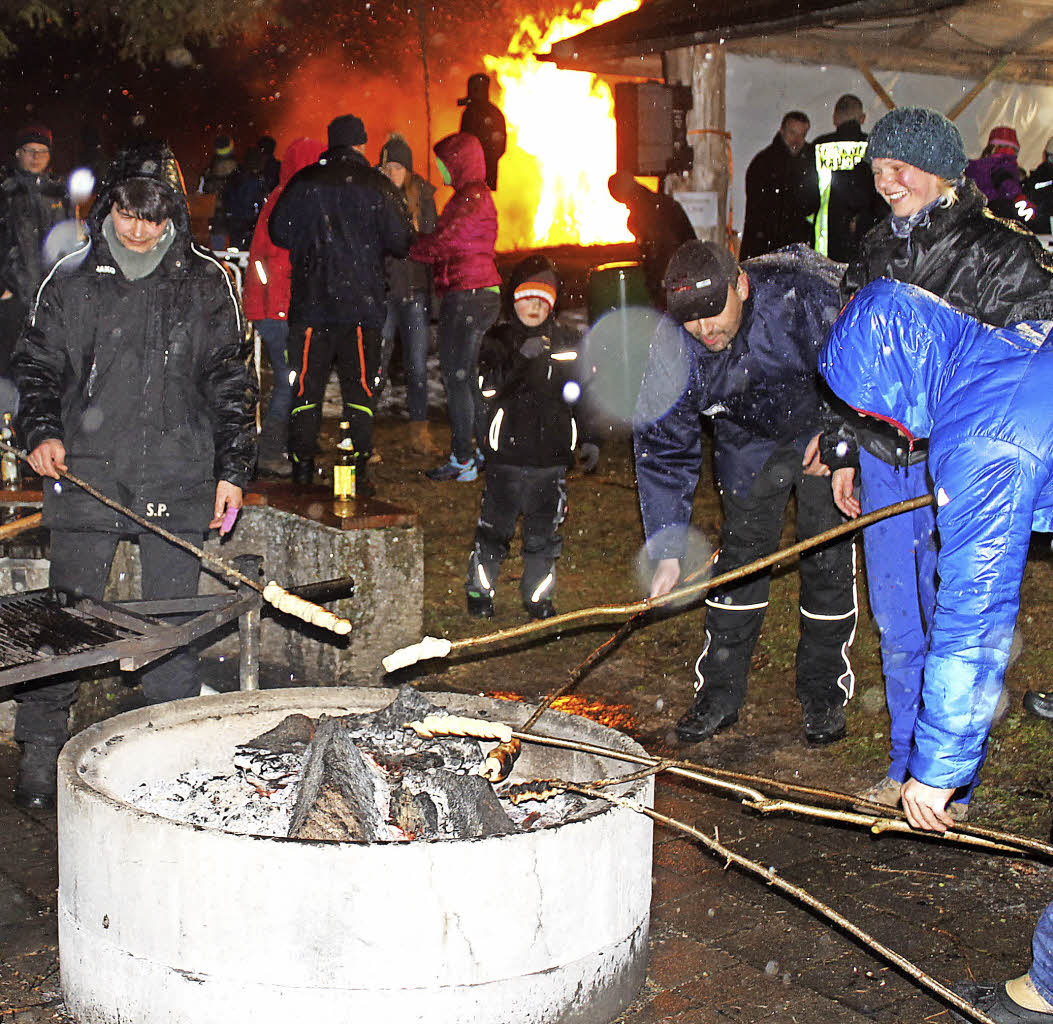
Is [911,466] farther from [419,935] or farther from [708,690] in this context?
[419,935]

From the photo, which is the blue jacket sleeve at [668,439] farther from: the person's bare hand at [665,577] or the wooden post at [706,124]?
the wooden post at [706,124]

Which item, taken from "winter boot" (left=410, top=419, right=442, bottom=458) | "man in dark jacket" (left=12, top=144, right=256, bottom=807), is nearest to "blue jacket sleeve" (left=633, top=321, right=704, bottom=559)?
"man in dark jacket" (left=12, top=144, right=256, bottom=807)

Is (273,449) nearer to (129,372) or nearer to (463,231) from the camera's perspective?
(463,231)

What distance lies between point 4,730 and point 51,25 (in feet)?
72.1

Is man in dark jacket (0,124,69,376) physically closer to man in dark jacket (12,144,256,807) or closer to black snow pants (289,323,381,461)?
black snow pants (289,323,381,461)

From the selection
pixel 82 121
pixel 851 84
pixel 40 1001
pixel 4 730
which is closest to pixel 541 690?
pixel 4 730

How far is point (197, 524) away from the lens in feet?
17.2

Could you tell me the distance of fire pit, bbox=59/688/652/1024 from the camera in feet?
10.5

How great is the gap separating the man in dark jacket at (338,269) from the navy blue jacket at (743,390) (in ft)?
10.3

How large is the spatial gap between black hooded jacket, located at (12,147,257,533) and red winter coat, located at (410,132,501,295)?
4.73 metres

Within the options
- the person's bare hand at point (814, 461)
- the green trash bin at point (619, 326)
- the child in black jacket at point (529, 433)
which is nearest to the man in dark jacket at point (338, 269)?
Answer: the child in black jacket at point (529, 433)

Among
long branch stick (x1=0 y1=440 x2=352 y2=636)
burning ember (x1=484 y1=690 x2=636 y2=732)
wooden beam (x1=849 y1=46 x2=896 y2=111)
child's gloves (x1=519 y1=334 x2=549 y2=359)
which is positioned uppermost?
wooden beam (x1=849 y1=46 x2=896 y2=111)

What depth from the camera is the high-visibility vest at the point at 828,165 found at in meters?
11.4

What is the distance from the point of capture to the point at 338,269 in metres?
8.47
